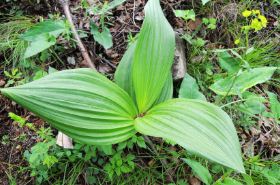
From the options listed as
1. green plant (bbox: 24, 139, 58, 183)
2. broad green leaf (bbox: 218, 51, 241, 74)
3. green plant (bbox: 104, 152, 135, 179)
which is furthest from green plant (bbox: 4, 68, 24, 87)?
broad green leaf (bbox: 218, 51, 241, 74)

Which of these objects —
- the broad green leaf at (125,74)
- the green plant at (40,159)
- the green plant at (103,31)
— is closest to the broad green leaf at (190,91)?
the broad green leaf at (125,74)

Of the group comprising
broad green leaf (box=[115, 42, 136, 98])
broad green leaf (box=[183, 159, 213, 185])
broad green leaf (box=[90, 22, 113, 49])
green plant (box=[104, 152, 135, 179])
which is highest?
broad green leaf (box=[90, 22, 113, 49])

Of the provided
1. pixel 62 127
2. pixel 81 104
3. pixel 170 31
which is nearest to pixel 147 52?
pixel 170 31

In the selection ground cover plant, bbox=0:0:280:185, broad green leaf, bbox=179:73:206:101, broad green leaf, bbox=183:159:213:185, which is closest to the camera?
ground cover plant, bbox=0:0:280:185

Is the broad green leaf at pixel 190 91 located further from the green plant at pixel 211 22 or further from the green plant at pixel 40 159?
the green plant at pixel 40 159

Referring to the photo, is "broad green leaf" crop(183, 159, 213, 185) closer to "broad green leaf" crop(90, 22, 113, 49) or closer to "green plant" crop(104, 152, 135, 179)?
"green plant" crop(104, 152, 135, 179)

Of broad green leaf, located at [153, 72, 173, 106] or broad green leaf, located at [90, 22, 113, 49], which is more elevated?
broad green leaf, located at [90, 22, 113, 49]
